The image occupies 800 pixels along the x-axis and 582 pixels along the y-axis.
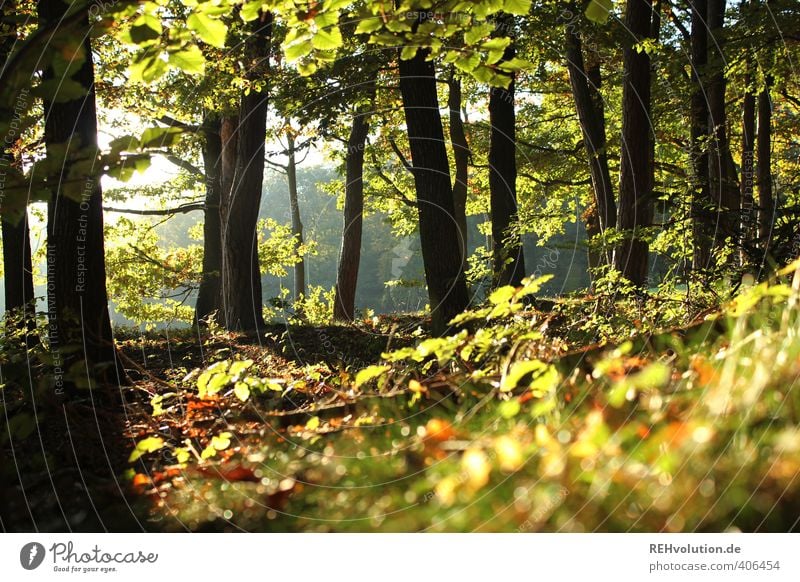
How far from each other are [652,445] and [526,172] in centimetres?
1551

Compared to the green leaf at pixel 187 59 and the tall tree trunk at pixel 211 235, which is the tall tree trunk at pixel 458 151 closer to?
the tall tree trunk at pixel 211 235

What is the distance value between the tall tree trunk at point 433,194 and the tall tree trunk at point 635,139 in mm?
2165

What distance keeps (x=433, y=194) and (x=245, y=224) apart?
368 centimetres

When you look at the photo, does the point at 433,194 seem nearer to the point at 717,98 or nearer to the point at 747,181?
the point at 747,181

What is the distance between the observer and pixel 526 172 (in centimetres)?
1681

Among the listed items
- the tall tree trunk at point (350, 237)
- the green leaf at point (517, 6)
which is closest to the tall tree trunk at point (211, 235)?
the tall tree trunk at point (350, 237)

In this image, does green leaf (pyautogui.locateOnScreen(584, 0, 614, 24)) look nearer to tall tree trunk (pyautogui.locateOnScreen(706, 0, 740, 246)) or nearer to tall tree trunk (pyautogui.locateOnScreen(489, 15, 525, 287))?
tall tree trunk (pyautogui.locateOnScreen(706, 0, 740, 246))

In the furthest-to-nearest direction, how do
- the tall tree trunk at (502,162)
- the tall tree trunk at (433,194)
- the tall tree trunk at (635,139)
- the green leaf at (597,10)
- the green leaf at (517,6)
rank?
the tall tree trunk at (502,162), the tall tree trunk at (635,139), the tall tree trunk at (433,194), the green leaf at (517,6), the green leaf at (597,10)

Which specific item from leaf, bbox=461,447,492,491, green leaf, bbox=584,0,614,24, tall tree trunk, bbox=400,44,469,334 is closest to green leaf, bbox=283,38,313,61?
green leaf, bbox=584,0,614,24

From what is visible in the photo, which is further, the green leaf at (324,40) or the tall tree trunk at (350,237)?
the tall tree trunk at (350,237)

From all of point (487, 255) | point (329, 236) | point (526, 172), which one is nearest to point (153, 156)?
point (487, 255)

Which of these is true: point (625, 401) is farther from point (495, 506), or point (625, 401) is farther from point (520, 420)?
point (495, 506)

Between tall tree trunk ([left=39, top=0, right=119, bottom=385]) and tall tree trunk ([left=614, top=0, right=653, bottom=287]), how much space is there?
216 inches

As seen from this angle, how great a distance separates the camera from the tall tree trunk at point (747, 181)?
15.2 feet
